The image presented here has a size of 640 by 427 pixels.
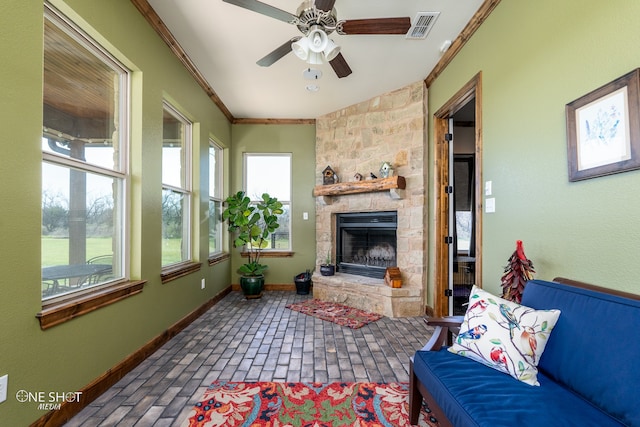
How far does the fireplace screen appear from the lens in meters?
4.02

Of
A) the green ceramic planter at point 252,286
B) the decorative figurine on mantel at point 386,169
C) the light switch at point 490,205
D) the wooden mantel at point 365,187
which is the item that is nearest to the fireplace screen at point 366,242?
the wooden mantel at point 365,187

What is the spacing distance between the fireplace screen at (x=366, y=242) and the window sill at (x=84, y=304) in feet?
9.32

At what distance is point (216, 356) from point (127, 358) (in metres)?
0.66

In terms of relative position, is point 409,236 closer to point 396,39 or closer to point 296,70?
point 396,39

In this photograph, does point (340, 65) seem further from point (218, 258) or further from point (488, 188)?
point (218, 258)

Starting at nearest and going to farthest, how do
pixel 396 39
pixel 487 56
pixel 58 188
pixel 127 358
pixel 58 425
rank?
pixel 58 425
pixel 58 188
pixel 127 358
pixel 487 56
pixel 396 39

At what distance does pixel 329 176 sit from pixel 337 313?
2041 mm

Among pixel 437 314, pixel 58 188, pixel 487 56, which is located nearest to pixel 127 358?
pixel 58 188

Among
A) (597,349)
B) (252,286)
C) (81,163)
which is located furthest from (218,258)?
(597,349)

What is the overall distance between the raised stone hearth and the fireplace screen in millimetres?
173

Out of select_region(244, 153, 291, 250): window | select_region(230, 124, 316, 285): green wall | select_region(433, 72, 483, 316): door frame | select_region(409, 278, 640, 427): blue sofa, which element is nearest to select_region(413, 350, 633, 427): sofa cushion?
select_region(409, 278, 640, 427): blue sofa

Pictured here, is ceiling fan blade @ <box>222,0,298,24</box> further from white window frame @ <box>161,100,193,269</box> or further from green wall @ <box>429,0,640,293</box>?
white window frame @ <box>161,100,193,269</box>

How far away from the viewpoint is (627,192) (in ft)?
4.27

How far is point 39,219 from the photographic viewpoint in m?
1.55
